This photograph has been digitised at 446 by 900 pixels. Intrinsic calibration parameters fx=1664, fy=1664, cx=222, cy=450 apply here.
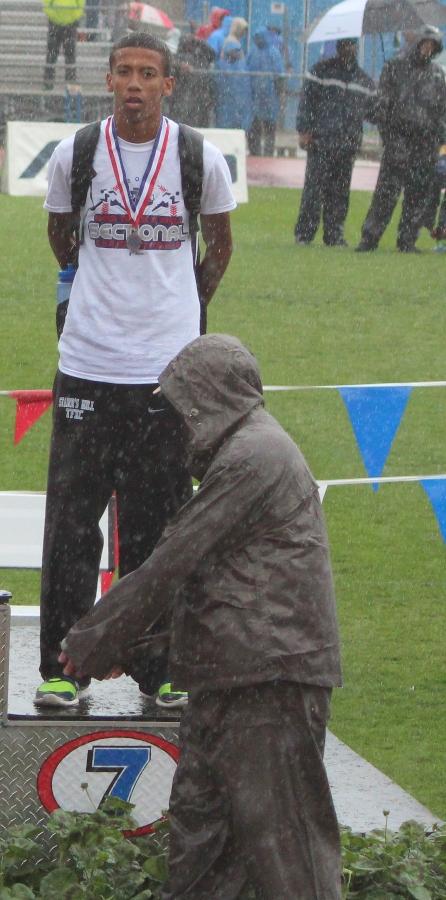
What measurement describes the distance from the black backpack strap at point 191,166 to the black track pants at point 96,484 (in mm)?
580

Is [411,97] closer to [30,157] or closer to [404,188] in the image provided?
[404,188]

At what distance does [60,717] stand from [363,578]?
13.4 feet

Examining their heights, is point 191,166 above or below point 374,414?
above

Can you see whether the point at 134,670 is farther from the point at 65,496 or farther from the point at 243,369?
the point at 243,369

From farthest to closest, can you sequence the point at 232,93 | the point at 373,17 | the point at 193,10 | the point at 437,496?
the point at 193,10
the point at 232,93
the point at 373,17
the point at 437,496

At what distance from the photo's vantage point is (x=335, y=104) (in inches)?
770

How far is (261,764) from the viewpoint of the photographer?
13.0ft

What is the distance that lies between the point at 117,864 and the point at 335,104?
52.1 ft

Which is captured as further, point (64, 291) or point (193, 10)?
point (193, 10)

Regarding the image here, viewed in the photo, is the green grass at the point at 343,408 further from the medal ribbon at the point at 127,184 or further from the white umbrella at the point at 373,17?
the white umbrella at the point at 373,17

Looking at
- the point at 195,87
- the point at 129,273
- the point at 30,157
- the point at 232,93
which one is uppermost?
the point at 129,273

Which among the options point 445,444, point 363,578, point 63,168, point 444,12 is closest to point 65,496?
point 63,168

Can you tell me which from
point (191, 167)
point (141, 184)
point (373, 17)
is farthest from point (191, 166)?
point (373, 17)

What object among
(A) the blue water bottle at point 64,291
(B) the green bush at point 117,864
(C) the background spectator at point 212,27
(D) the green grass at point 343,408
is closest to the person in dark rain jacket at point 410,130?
(D) the green grass at point 343,408
